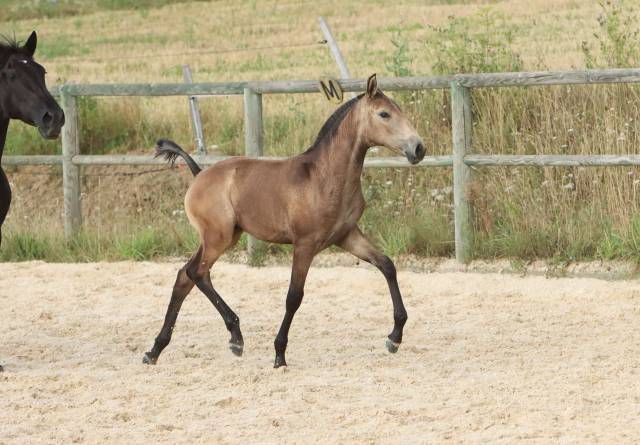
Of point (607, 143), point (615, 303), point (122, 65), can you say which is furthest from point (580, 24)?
point (615, 303)

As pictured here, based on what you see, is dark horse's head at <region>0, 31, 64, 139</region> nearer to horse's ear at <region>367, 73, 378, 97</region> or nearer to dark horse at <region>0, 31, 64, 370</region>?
dark horse at <region>0, 31, 64, 370</region>

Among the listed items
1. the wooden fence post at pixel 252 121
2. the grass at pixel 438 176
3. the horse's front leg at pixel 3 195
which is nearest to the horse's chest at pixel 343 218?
the horse's front leg at pixel 3 195

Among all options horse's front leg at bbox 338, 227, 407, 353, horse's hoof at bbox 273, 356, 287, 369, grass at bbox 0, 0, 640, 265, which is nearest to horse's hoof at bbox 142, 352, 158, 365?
horse's hoof at bbox 273, 356, 287, 369

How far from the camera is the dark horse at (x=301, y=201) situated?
6.45 m

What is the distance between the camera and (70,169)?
11148 millimetres

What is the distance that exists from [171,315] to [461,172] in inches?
134

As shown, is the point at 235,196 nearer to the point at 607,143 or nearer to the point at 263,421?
the point at 263,421

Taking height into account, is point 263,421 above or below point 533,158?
below

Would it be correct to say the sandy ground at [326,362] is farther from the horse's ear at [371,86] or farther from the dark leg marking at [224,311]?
the horse's ear at [371,86]

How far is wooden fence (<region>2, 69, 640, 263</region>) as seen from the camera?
352 inches

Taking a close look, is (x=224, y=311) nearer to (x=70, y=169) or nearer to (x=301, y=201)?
(x=301, y=201)

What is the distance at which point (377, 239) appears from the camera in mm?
10117

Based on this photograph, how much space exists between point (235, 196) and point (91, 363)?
1.28 metres

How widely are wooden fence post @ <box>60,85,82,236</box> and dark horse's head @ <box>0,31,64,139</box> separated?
4156 millimetres
